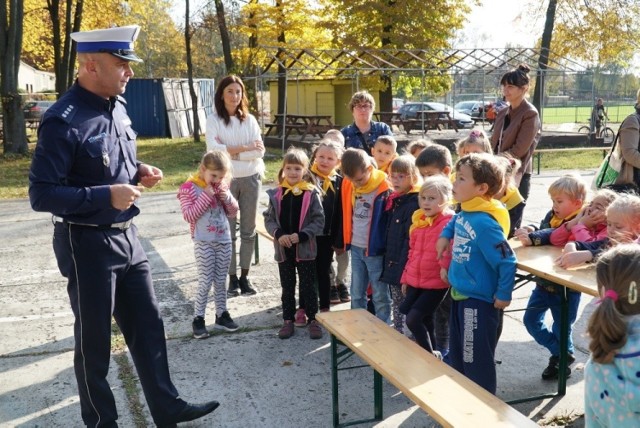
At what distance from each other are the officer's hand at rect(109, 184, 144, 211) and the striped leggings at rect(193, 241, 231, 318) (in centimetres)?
197

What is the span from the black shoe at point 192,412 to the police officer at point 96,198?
67mm

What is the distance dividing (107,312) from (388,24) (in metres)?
23.9

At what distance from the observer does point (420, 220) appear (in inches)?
164

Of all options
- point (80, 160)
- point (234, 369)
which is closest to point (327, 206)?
point (234, 369)

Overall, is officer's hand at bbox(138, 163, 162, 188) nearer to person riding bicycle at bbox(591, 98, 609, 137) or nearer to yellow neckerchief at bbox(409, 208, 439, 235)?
yellow neckerchief at bbox(409, 208, 439, 235)

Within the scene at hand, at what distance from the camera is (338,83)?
91.3 feet

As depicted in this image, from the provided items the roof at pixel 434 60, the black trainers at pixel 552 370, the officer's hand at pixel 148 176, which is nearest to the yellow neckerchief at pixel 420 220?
the black trainers at pixel 552 370

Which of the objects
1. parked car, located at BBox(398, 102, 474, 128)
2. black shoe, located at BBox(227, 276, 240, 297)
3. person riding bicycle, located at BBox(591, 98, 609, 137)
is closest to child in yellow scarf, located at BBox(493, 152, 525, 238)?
black shoe, located at BBox(227, 276, 240, 297)

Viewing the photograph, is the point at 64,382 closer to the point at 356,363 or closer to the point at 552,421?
the point at 356,363

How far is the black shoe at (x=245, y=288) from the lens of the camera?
6.23m

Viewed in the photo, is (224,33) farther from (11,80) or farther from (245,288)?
(245,288)

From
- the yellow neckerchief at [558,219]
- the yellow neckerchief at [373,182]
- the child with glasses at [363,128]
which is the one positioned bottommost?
the yellow neckerchief at [558,219]

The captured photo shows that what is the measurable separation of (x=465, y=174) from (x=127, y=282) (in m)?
1.86

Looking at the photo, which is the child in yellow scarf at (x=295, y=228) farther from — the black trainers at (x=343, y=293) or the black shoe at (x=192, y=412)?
the black shoe at (x=192, y=412)
